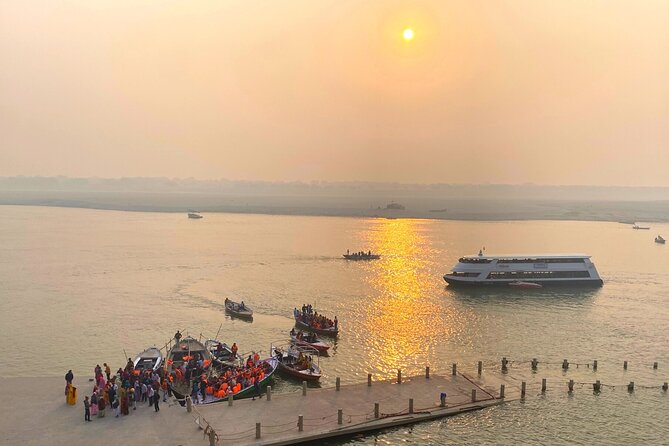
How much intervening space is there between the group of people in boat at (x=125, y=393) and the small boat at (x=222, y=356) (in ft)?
24.7

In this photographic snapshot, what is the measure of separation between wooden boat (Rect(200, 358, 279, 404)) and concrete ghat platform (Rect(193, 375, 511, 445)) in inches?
38.6

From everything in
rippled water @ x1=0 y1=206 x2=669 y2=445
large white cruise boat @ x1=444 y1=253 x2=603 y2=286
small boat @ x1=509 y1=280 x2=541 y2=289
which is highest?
large white cruise boat @ x1=444 y1=253 x2=603 y2=286

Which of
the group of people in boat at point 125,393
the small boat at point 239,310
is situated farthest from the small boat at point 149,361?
the small boat at point 239,310

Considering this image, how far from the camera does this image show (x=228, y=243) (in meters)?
142

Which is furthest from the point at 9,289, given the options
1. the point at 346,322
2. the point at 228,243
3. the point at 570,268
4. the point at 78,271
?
the point at 570,268

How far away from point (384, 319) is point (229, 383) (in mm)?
28576

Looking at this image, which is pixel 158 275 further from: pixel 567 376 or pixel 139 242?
pixel 567 376

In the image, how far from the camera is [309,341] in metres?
48.1

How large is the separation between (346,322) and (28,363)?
30670 millimetres

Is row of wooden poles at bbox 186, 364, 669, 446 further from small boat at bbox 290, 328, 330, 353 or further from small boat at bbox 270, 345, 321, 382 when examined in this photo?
small boat at bbox 290, 328, 330, 353

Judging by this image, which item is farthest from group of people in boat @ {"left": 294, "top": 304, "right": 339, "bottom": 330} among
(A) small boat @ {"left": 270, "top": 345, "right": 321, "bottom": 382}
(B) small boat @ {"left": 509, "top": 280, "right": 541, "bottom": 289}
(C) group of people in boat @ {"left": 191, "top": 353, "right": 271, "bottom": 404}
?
(B) small boat @ {"left": 509, "top": 280, "right": 541, "bottom": 289}

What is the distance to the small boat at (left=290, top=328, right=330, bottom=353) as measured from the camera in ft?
154

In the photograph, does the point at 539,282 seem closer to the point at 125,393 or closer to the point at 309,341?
the point at 309,341

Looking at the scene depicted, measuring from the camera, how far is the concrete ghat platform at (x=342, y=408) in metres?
29.0
